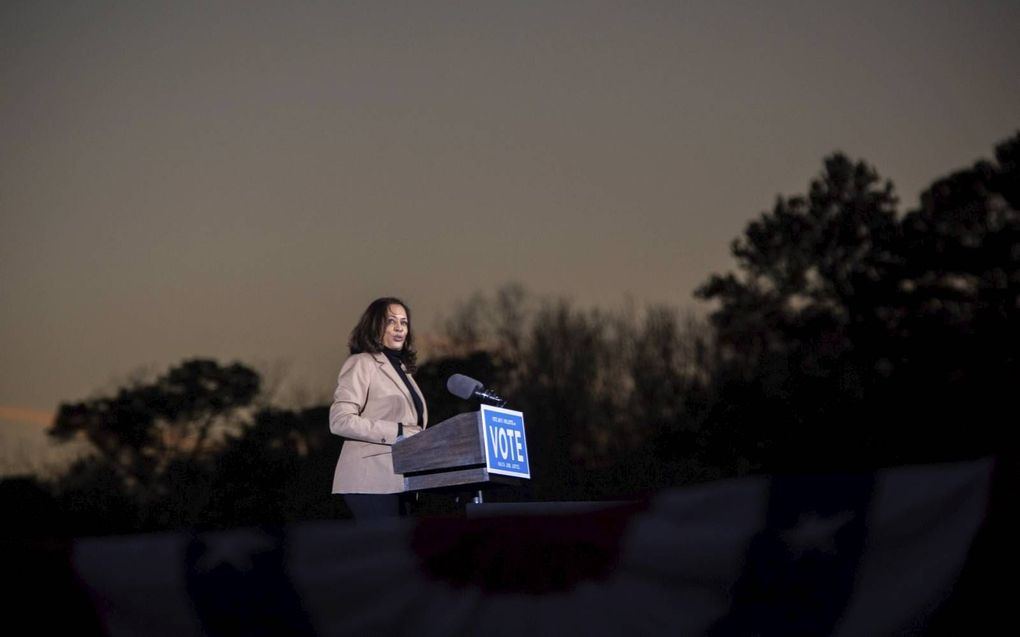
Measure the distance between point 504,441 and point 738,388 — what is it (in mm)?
23916

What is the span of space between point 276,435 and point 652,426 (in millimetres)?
9535

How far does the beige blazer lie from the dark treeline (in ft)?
40.1

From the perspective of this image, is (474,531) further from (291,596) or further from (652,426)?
(652,426)

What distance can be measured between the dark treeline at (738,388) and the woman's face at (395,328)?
483 inches

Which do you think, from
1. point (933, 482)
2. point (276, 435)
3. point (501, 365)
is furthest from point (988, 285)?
point (933, 482)

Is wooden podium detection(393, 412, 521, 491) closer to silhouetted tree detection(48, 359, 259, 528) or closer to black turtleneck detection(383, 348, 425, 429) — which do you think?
black turtleneck detection(383, 348, 425, 429)

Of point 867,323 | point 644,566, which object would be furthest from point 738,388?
point 644,566

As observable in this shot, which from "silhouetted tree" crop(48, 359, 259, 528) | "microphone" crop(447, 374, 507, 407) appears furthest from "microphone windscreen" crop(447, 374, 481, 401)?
"silhouetted tree" crop(48, 359, 259, 528)

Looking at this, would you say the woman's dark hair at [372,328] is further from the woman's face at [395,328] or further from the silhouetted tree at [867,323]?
the silhouetted tree at [867,323]

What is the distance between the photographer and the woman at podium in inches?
193

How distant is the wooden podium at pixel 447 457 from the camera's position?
437 cm

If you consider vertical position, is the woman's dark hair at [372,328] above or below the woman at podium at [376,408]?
above

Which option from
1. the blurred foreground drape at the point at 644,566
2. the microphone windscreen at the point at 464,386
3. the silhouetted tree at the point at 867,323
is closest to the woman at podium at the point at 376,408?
the microphone windscreen at the point at 464,386

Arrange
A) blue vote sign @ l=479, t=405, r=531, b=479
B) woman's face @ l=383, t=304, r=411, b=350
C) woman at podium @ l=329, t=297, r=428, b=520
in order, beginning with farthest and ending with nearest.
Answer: woman's face @ l=383, t=304, r=411, b=350 → woman at podium @ l=329, t=297, r=428, b=520 → blue vote sign @ l=479, t=405, r=531, b=479
